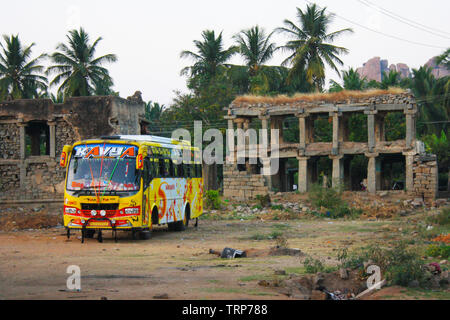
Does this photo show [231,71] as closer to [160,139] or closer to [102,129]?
[102,129]

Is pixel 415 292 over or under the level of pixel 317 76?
under

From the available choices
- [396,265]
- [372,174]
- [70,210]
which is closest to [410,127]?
[372,174]

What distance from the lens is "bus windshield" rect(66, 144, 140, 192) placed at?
15.9 meters

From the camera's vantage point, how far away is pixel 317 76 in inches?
2005

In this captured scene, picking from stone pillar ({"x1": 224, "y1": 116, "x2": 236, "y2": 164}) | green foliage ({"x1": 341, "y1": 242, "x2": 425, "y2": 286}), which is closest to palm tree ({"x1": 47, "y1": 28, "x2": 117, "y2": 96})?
stone pillar ({"x1": 224, "y1": 116, "x2": 236, "y2": 164})

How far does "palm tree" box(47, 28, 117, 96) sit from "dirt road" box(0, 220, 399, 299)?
3374 centimetres

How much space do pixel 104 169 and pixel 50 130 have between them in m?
15.2

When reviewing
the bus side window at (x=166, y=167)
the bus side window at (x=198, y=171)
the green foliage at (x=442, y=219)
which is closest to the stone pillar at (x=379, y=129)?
the green foliage at (x=442, y=219)

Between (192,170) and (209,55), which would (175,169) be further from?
(209,55)

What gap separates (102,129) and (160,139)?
9328 mm

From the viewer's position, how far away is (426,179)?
109 feet

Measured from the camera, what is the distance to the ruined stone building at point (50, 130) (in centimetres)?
2789
